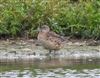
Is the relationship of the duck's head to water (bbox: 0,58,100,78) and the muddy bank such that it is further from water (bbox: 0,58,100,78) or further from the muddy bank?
water (bbox: 0,58,100,78)

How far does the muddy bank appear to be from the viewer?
11.7m

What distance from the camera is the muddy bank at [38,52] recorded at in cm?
1173

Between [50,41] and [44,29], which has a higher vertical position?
[44,29]

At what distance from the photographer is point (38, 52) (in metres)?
12.5

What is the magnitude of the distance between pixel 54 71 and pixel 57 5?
4.06 meters

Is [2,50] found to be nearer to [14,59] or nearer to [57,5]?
[14,59]

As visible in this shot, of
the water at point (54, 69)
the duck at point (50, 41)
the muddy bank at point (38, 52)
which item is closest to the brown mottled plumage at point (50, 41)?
the duck at point (50, 41)

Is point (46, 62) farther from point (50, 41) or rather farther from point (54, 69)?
point (50, 41)

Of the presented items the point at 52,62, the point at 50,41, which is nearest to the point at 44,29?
the point at 50,41

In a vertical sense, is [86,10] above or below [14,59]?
above

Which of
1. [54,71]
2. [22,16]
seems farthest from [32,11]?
[54,71]

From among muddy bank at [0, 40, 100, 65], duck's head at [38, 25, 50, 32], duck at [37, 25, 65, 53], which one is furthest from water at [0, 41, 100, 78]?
duck's head at [38, 25, 50, 32]

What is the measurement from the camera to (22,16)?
45.0ft

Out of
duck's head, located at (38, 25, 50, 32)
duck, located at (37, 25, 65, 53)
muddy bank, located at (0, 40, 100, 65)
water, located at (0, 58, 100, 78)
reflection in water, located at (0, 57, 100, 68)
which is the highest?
duck's head, located at (38, 25, 50, 32)
